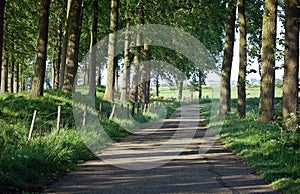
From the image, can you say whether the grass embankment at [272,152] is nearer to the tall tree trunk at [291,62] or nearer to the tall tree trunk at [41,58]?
the tall tree trunk at [291,62]

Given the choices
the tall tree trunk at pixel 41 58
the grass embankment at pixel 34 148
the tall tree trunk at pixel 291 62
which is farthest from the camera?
the tall tree trunk at pixel 41 58

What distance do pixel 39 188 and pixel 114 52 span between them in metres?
19.5

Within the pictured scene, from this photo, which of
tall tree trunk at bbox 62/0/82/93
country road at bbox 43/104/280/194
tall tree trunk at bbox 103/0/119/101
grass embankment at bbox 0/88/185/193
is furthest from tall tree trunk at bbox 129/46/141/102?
country road at bbox 43/104/280/194

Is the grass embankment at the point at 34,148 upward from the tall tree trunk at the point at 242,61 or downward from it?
downward

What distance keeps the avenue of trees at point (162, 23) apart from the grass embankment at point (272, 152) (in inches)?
45.8

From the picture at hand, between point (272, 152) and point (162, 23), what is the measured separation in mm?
25129

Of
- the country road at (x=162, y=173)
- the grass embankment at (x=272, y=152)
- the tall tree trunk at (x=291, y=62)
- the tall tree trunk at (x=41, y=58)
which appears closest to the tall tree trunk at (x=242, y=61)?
the grass embankment at (x=272, y=152)

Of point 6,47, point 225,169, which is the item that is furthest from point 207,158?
point 6,47

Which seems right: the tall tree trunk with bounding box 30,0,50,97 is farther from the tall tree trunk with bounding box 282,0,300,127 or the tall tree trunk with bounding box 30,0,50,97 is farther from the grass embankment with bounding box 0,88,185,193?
the tall tree trunk with bounding box 282,0,300,127

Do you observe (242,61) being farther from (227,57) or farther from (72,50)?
(72,50)

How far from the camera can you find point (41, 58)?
19.0m

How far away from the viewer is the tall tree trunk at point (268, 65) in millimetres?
16891

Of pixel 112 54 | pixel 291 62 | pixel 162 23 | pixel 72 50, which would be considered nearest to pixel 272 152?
pixel 291 62

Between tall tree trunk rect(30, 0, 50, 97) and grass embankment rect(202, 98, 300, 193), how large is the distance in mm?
8838
